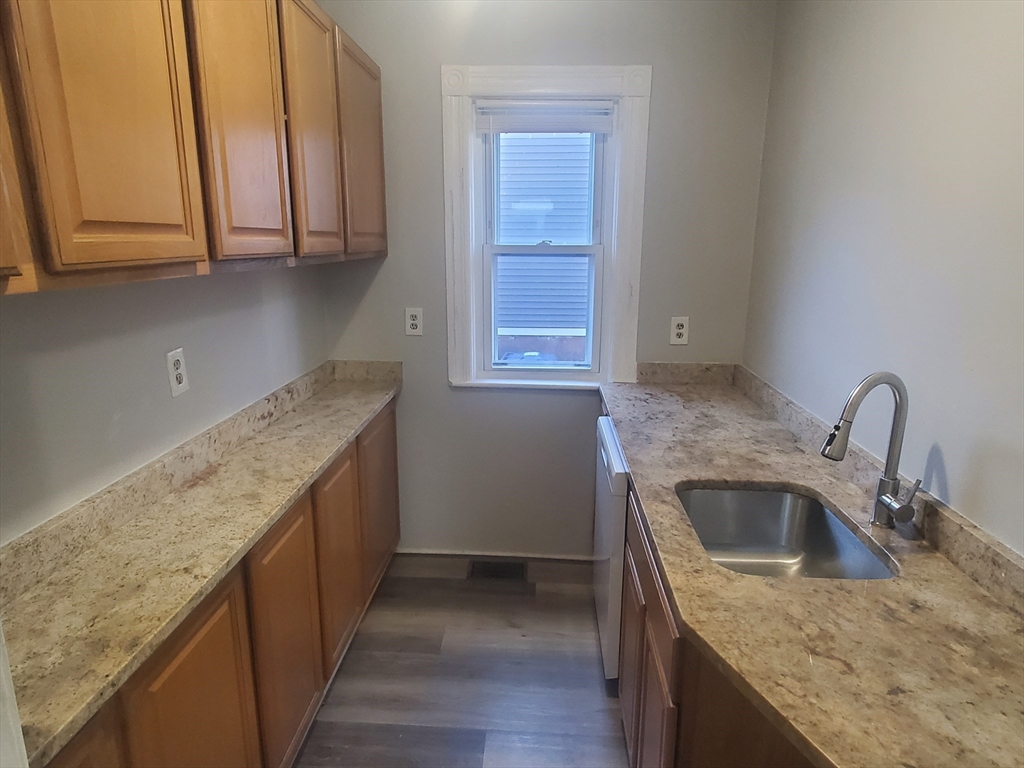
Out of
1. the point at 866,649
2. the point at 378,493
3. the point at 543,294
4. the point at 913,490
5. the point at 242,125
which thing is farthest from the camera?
the point at 543,294

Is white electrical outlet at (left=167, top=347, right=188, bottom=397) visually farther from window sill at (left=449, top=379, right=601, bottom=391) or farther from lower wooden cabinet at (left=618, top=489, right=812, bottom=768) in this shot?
lower wooden cabinet at (left=618, top=489, right=812, bottom=768)

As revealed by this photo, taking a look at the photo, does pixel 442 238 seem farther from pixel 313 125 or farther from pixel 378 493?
pixel 378 493

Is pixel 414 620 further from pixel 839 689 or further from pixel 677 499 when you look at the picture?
pixel 839 689

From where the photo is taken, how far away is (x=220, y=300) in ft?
5.91

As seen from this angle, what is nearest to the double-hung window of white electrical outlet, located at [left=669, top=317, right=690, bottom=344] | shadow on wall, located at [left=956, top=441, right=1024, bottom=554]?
white electrical outlet, located at [left=669, top=317, right=690, bottom=344]

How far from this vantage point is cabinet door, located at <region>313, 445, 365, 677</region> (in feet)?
5.89

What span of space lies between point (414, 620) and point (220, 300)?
1446mm

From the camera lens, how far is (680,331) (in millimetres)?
2559

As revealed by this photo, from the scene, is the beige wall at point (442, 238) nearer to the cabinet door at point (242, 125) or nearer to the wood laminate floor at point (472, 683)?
the wood laminate floor at point (472, 683)

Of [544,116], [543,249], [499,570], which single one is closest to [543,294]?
[543,249]

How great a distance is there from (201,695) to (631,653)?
3.52ft

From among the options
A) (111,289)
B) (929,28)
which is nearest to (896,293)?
(929,28)

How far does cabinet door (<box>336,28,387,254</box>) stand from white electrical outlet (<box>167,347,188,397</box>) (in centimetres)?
69

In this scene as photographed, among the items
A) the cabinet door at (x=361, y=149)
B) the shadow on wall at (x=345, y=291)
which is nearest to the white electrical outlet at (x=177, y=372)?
the cabinet door at (x=361, y=149)
